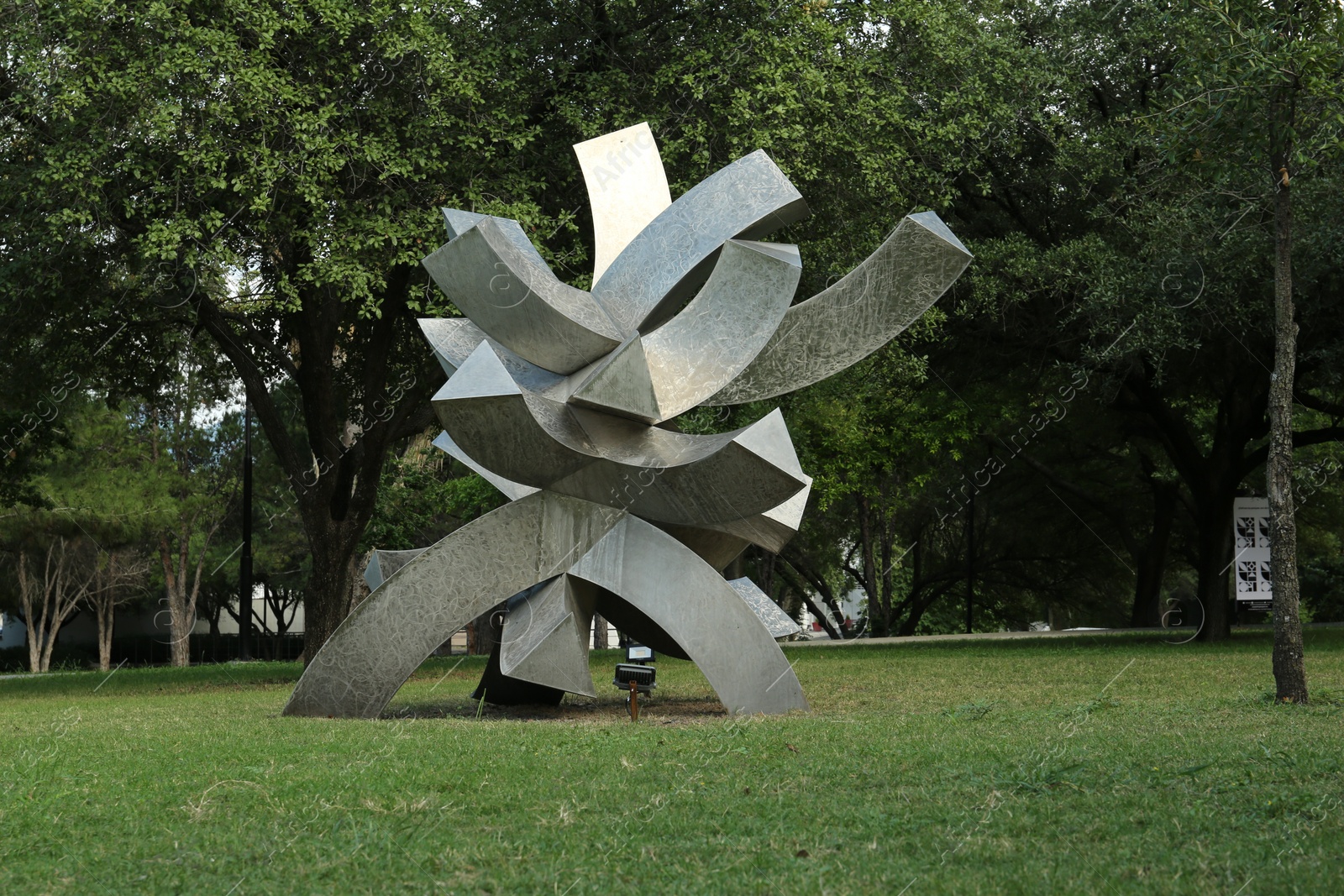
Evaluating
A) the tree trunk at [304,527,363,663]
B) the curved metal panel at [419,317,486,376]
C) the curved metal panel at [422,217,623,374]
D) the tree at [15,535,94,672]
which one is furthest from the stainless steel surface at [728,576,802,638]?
the tree at [15,535,94,672]

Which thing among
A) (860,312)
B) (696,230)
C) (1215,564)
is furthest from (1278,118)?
(1215,564)

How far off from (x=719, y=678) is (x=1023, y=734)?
3018mm

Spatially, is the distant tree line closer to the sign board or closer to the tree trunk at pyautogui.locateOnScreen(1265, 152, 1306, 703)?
the tree trunk at pyautogui.locateOnScreen(1265, 152, 1306, 703)

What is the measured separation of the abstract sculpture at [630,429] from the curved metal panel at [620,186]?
58 centimetres

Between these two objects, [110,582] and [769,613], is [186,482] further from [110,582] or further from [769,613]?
[769,613]

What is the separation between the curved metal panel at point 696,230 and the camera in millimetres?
12109

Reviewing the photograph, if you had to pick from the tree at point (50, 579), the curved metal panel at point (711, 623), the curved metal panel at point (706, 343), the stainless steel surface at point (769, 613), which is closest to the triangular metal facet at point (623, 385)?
the curved metal panel at point (706, 343)

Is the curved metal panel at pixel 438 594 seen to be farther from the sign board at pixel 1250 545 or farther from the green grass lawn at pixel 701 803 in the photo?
the sign board at pixel 1250 545

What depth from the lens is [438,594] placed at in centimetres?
1168

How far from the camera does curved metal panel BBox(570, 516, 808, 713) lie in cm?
1130

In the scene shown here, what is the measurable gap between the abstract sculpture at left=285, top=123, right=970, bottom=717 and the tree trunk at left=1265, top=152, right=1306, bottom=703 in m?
2.94

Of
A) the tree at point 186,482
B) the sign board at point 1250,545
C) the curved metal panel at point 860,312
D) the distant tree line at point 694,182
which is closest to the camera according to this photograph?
the curved metal panel at point 860,312

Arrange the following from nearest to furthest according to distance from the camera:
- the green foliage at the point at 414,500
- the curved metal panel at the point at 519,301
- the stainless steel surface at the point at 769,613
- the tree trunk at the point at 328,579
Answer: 1. the curved metal panel at the point at 519,301
2. the stainless steel surface at the point at 769,613
3. the tree trunk at the point at 328,579
4. the green foliage at the point at 414,500

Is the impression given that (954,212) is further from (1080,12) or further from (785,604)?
(785,604)
